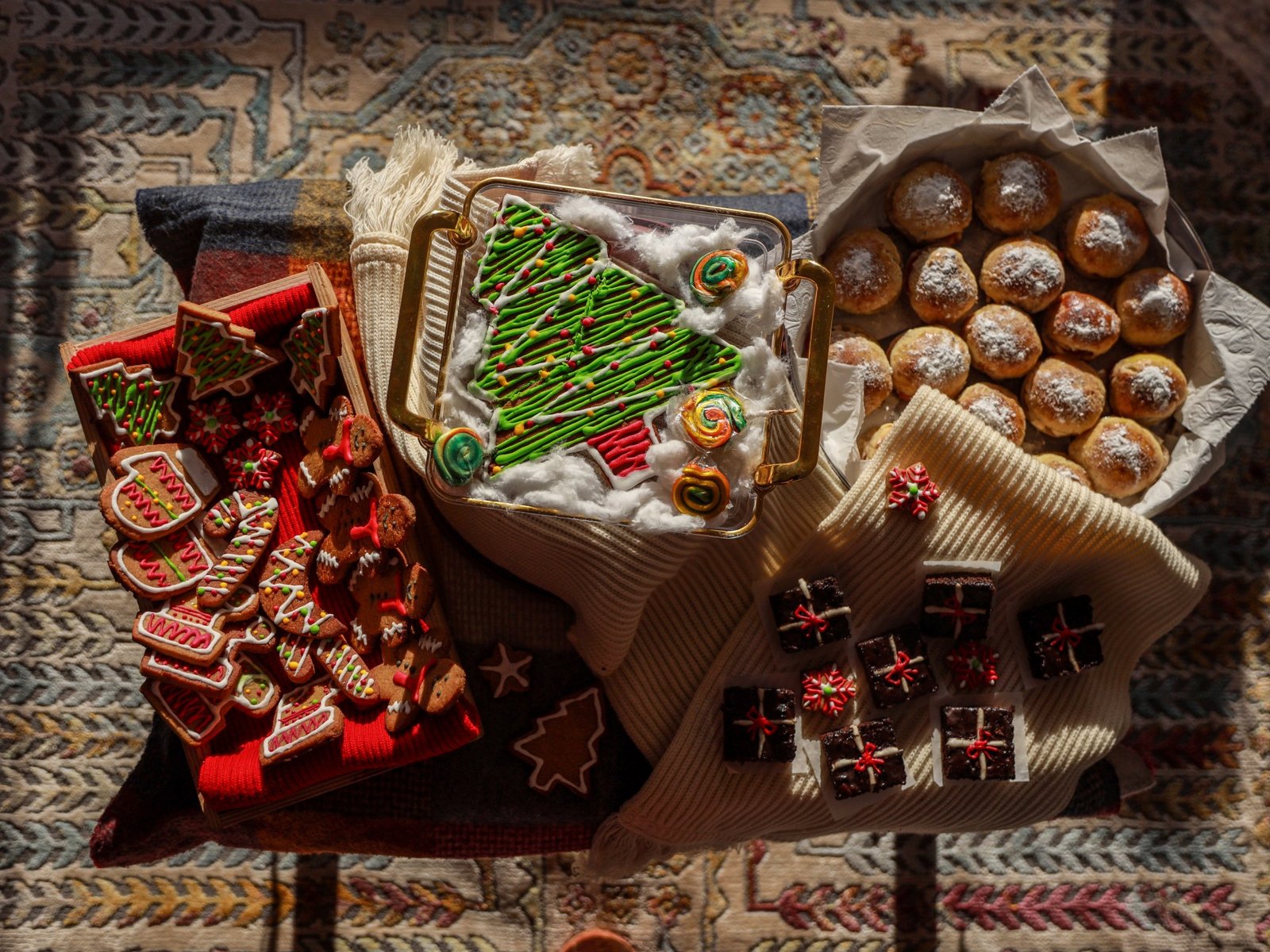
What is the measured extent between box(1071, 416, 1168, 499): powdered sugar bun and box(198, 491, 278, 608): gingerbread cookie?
44.8 inches

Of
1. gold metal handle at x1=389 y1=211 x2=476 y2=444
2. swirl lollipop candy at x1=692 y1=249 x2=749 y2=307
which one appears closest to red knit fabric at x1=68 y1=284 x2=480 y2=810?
gold metal handle at x1=389 y1=211 x2=476 y2=444

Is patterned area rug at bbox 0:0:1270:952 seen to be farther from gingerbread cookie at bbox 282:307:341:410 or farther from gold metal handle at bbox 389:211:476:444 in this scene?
gold metal handle at bbox 389:211:476:444

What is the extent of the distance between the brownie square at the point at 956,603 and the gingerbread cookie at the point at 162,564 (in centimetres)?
90

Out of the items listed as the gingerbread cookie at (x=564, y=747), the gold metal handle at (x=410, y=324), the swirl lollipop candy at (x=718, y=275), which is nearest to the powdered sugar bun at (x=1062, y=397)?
the swirl lollipop candy at (x=718, y=275)

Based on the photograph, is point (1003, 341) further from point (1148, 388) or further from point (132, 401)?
point (132, 401)

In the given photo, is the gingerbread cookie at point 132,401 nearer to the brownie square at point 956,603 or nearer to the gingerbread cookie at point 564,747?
the gingerbread cookie at point 564,747

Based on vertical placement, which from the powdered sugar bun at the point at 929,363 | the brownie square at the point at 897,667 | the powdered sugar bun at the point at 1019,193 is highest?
the powdered sugar bun at the point at 1019,193

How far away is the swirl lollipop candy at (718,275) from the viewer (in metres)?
0.99

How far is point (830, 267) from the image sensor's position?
138 cm

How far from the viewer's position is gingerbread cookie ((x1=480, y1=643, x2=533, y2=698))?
1232mm

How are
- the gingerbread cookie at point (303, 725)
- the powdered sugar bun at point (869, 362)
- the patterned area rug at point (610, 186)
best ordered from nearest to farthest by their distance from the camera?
the gingerbread cookie at point (303, 725) < the powdered sugar bun at point (869, 362) < the patterned area rug at point (610, 186)

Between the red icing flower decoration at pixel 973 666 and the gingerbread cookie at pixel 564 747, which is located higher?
the red icing flower decoration at pixel 973 666

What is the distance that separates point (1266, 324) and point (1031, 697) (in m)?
0.68

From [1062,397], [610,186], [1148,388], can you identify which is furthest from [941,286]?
[610,186]
